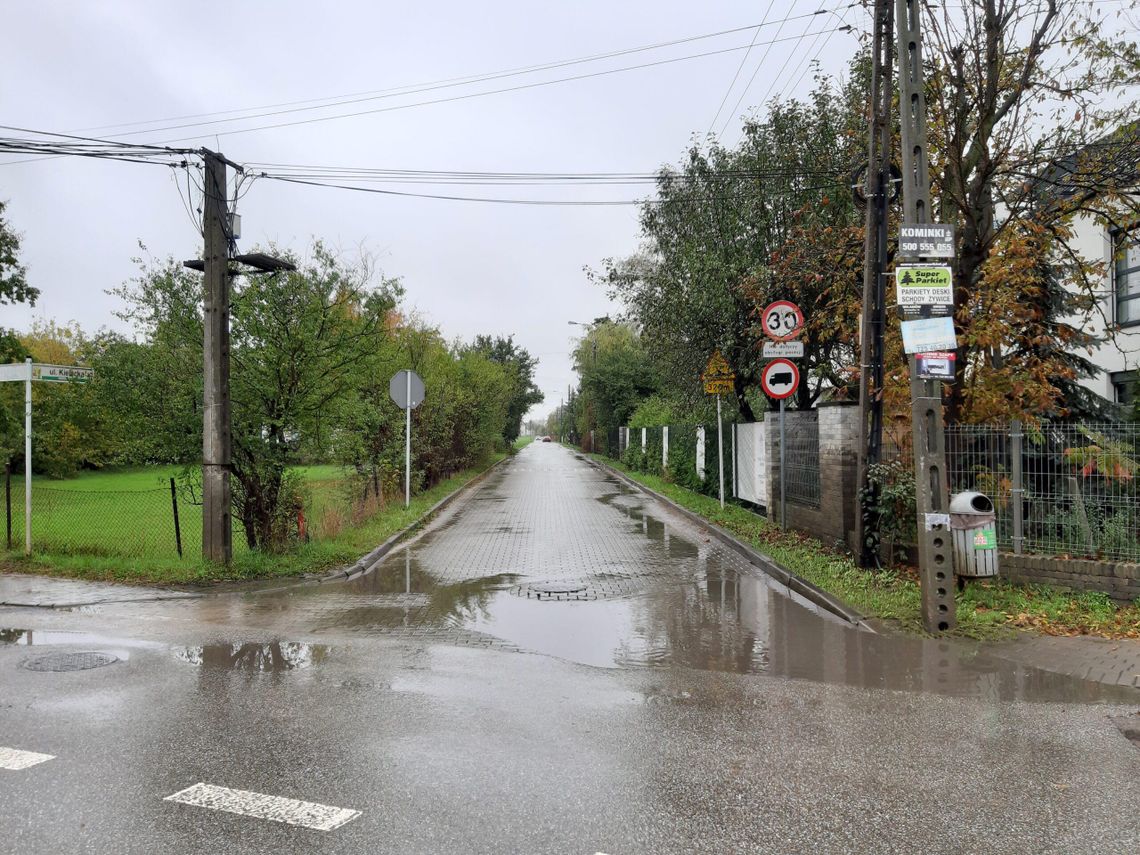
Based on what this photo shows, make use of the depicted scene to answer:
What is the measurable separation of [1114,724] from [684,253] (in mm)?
12729

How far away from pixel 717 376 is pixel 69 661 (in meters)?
12.4

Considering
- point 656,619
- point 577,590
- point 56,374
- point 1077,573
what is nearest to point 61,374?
point 56,374

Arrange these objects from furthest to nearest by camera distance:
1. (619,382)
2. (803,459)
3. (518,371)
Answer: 1. (518,371)
2. (619,382)
3. (803,459)

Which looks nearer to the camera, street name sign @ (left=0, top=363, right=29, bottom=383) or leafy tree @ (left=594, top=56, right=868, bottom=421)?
street name sign @ (left=0, top=363, right=29, bottom=383)

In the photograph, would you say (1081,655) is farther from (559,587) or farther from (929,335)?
(559,587)

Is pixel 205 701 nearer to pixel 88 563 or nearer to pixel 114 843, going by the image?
pixel 114 843

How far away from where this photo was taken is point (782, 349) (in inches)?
514

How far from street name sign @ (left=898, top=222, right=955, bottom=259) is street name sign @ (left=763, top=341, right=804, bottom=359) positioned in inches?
208

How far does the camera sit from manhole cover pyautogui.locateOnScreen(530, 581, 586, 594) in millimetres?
9625

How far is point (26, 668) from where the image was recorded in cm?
656

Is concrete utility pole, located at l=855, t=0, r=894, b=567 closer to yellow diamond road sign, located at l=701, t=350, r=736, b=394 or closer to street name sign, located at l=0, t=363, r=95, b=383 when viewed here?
yellow diamond road sign, located at l=701, t=350, r=736, b=394

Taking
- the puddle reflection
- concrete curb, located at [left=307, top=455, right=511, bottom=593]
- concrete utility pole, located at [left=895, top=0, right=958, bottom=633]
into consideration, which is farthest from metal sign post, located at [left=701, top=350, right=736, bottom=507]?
the puddle reflection

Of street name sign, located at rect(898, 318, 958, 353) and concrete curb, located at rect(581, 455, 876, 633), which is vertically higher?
street name sign, located at rect(898, 318, 958, 353)

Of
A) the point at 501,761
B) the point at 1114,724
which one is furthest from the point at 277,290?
the point at 1114,724
